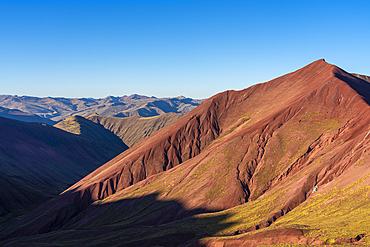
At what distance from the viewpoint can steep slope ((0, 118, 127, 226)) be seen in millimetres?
103688

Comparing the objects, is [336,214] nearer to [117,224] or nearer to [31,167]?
[117,224]

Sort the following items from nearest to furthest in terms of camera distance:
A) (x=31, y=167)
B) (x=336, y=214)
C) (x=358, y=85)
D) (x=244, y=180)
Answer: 1. (x=336, y=214)
2. (x=244, y=180)
3. (x=358, y=85)
4. (x=31, y=167)

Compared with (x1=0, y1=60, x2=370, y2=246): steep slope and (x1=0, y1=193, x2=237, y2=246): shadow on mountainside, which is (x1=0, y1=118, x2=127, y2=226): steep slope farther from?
(x1=0, y1=60, x2=370, y2=246): steep slope

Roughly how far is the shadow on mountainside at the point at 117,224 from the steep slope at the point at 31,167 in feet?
79.0

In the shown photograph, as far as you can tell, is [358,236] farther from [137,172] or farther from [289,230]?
[137,172]

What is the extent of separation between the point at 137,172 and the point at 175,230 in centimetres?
4667

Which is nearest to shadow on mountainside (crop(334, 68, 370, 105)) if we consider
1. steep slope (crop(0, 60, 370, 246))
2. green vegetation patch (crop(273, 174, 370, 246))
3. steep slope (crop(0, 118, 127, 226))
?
steep slope (crop(0, 60, 370, 246))

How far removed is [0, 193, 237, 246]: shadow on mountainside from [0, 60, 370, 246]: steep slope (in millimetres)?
299

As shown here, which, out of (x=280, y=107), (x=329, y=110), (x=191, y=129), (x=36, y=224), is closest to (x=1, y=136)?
(x=36, y=224)

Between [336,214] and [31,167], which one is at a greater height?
[336,214]

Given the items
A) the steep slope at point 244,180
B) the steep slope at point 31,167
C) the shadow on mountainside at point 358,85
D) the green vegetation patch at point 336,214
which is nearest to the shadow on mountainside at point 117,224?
the steep slope at point 244,180

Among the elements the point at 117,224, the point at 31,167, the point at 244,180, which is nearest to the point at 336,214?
the point at 244,180

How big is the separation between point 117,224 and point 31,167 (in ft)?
360

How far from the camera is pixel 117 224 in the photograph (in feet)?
220
